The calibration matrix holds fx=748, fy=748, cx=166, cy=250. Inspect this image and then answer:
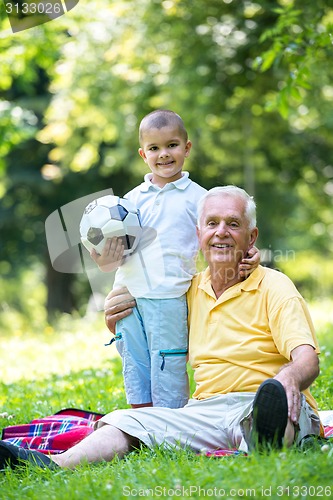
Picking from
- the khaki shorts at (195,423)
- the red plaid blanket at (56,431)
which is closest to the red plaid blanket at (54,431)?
the red plaid blanket at (56,431)

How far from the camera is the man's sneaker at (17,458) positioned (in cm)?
361

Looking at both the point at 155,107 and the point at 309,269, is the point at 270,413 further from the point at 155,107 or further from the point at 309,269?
the point at 309,269

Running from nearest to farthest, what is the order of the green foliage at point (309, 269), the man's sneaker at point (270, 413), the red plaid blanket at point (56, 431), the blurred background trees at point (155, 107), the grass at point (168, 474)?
the grass at point (168, 474) < the man's sneaker at point (270, 413) < the red plaid blanket at point (56, 431) < the blurred background trees at point (155, 107) < the green foliage at point (309, 269)

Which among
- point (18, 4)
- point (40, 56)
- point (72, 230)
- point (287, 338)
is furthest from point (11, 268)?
point (287, 338)

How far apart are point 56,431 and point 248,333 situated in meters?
1.40

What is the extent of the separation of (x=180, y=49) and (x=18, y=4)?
4222 mm

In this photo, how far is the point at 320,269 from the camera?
1033 inches

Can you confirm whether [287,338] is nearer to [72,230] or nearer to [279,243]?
[72,230]

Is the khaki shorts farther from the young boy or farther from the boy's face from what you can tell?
the boy's face

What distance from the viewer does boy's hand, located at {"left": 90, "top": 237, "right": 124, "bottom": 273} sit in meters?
4.32

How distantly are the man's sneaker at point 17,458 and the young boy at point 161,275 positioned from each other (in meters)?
0.84

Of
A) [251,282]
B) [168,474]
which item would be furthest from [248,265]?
[168,474]

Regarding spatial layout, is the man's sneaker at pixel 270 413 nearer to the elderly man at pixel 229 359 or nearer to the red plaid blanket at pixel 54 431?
the elderly man at pixel 229 359

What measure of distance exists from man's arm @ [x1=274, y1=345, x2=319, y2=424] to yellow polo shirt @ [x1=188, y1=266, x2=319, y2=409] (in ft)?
0.27
